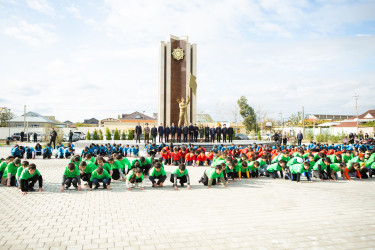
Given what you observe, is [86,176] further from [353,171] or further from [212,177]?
[353,171]

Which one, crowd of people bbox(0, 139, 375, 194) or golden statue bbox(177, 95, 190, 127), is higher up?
golden statue bbox(177, 95, 190, 127)

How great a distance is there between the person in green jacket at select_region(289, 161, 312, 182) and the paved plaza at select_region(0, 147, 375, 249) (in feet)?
3.88

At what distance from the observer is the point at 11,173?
8172 mm

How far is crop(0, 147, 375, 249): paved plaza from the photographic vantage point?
13.4 ft

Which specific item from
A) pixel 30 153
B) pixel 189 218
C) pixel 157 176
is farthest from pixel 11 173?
pixel 30 153

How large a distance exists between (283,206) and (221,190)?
223 centimetres

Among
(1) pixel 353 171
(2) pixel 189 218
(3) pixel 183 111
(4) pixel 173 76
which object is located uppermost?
(4) pixel 173 76

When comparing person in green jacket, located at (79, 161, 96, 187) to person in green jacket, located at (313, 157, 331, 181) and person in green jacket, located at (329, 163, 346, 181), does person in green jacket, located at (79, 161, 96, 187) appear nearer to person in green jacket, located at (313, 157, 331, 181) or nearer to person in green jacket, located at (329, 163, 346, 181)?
person in green jacket, located at (313, 157, 331, 181)

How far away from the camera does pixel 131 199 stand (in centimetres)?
677

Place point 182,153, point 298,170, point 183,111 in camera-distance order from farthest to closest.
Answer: point 183,111
point 182,153
point 298,170

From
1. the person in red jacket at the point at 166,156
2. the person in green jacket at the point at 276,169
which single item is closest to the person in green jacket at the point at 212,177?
the person in green jacket at the point at 276,169

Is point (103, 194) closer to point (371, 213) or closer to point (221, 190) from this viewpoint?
point (221, 190)

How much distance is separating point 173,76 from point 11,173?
1936 cm

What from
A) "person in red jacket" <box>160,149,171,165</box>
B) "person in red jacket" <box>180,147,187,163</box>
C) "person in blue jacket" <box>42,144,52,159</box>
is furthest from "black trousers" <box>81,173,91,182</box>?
"person in blue jacket" <box>42,144,52,159</box>
